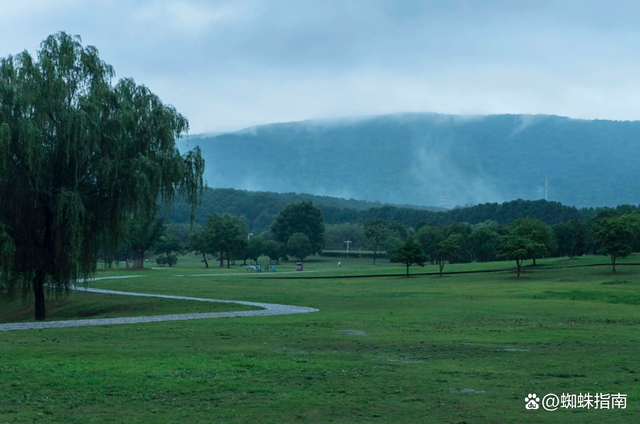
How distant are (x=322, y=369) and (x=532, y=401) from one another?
15.3ft

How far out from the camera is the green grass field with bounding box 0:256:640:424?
35.5ft

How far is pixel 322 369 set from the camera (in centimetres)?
1451

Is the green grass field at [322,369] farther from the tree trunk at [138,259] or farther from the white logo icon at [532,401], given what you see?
the tree trunk at [138,259]

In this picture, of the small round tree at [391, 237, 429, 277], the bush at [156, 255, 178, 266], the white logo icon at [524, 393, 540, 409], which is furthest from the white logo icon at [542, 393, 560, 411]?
the bush at [156, 255, 178, 266]

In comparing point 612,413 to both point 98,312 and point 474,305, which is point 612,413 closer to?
point 474,305

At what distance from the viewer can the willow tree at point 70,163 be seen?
30328 millimetres

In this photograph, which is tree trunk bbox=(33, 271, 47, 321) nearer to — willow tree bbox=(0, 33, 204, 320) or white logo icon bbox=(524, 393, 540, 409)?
willow tree bbox=(0, 33, 204, 320)

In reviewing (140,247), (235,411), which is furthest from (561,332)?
(140,247)

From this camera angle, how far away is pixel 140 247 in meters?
96.9

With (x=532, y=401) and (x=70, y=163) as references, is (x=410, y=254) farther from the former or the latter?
(x=532, y=401)

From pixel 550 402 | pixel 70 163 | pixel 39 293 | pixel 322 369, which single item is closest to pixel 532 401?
pixel 550 402

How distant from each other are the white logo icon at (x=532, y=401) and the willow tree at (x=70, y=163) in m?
23.2

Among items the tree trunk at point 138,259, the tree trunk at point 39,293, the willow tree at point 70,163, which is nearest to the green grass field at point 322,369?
the willow tree at point 70,163

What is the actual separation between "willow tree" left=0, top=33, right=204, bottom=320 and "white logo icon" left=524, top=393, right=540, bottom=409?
23209mm
